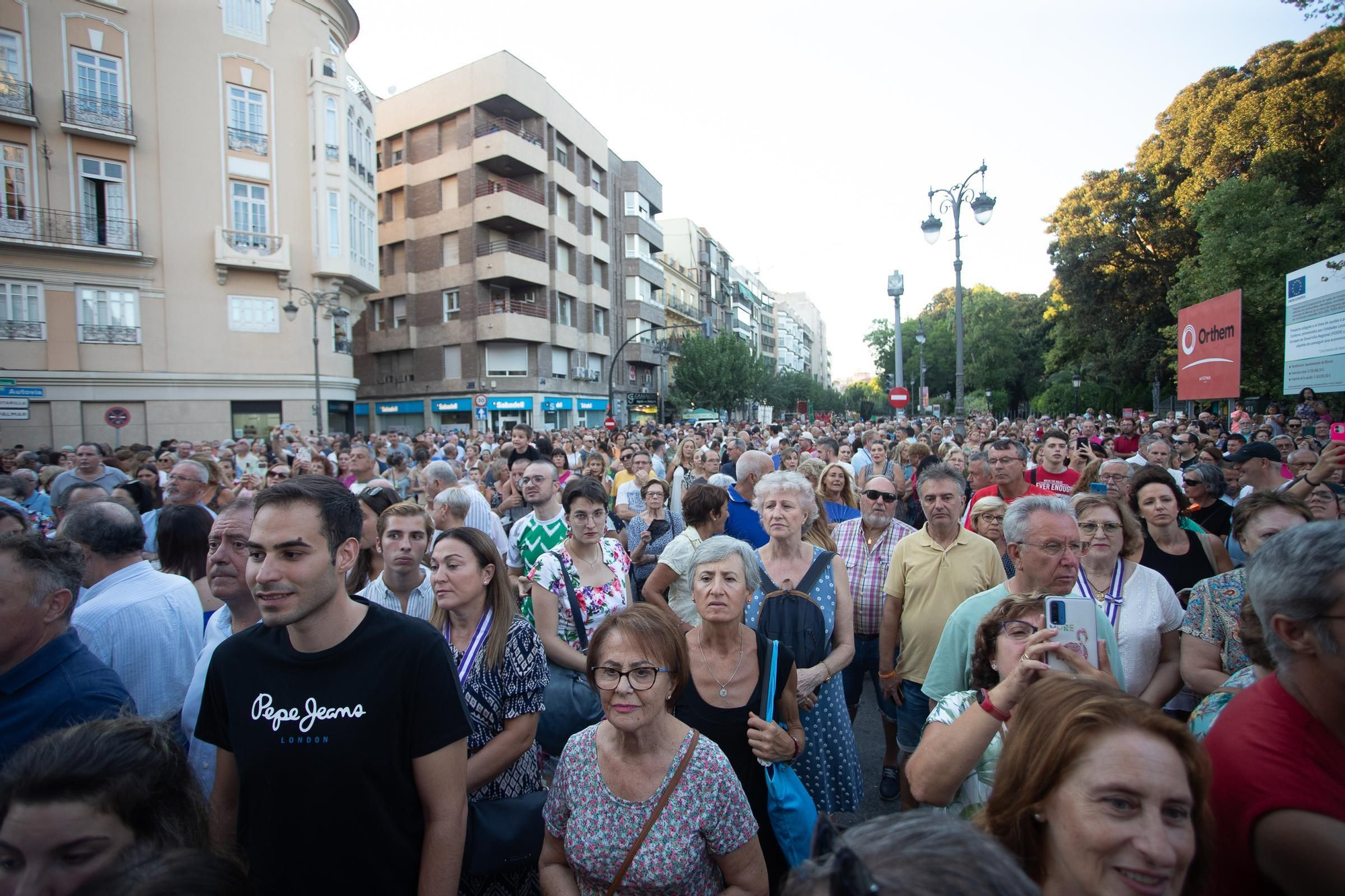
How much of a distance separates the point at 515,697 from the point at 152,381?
2938cm

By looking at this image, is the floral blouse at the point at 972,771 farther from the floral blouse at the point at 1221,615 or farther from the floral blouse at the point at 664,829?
the floral blouse at the point at 1221,615

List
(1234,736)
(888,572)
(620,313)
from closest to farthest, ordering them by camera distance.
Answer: (1234,736) → (888,572) → (620,313)

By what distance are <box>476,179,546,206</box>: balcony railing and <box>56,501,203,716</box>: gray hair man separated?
118ft

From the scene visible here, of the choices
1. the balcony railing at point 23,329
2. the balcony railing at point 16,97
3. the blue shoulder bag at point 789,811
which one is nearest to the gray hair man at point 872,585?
the blue shoulder bag at point 789,811

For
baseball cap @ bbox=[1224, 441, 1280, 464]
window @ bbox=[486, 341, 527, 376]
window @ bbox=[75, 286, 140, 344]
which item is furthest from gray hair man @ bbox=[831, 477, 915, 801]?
window @ bbox=[486, 341, 527, 376]

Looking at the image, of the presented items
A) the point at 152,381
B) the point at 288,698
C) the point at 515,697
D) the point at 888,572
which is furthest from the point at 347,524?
the point at 152,381

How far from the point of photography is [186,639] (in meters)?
2.98

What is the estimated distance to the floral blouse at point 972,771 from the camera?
7.11 ft

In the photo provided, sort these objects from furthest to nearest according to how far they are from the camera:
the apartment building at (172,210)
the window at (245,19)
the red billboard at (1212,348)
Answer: the window at (245,19) → the apartment building at (172,210) → the red billboard at (1212,348)

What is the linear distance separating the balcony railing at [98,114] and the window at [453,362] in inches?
633

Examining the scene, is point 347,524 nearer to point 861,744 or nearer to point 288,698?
point 288,698

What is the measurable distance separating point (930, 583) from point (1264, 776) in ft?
8.66

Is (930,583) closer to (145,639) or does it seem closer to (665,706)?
(665,706)

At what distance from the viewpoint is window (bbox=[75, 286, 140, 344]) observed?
78.9ft
